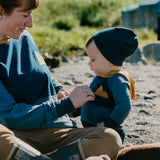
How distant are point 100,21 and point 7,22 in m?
13.6

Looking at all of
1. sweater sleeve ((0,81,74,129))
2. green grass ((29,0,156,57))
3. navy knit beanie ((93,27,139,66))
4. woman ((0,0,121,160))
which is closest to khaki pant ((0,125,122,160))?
woman ((0,0,121,160))

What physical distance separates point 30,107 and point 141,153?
2.58ft

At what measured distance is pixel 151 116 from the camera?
4004 mm

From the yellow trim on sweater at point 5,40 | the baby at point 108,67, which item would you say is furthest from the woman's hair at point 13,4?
the baby at point 108,67

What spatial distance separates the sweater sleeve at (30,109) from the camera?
2.55 metres

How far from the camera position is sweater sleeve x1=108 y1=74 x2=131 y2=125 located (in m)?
2.59

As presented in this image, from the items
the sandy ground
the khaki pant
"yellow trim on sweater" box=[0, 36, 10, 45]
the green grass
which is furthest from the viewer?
the green grass

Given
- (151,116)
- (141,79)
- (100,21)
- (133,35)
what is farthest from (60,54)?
(100,21)

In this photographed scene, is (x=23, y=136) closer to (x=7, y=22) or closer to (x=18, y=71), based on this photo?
(x=18, y=71)

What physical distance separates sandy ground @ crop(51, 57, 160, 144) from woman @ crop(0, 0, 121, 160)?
817 millimetres

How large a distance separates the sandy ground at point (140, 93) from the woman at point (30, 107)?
2.68 feet

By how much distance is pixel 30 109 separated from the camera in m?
2.56

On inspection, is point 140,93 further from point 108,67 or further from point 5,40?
point 5,40

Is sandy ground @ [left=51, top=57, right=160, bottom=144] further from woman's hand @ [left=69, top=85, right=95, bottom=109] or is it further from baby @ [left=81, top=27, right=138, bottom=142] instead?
woman's hand @ [left=69, top=85, right=95, bottom=109]
